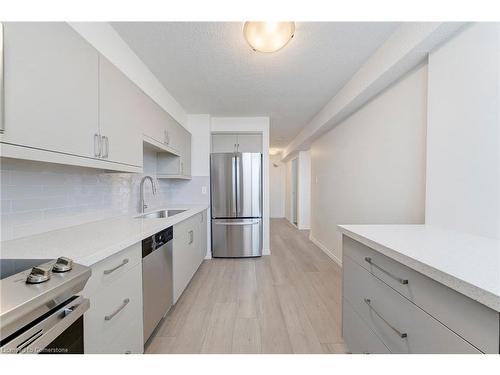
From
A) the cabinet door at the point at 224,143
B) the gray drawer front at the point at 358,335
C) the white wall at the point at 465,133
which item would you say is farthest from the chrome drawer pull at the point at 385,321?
the cabinet door at the point at 224,143

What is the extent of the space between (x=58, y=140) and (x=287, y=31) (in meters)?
1.52

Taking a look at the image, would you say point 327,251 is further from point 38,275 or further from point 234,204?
point 38,275

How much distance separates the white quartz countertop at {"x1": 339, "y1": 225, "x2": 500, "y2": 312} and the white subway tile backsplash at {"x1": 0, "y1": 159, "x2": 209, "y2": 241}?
188 centimetres

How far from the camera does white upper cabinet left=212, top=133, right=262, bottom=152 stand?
3.60 m

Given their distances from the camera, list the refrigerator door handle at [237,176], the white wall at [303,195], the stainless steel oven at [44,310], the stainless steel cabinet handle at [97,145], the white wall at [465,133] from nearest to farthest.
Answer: the stainless steel oven at [44,310], the white wall at [465,133], the stainless steel cabinet handle at [97,145], the refrigerator door handle at [237,176], the white wall at [303,195]

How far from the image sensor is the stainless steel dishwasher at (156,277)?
53.2 inches

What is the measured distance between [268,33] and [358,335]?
2018 millimetres

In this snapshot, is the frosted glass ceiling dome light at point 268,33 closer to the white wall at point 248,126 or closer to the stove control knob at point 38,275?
the stove control knob at point 38,275

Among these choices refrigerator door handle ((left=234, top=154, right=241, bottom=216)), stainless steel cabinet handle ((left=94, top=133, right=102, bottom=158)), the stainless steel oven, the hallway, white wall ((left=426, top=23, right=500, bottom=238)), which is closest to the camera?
the stainless steel oven

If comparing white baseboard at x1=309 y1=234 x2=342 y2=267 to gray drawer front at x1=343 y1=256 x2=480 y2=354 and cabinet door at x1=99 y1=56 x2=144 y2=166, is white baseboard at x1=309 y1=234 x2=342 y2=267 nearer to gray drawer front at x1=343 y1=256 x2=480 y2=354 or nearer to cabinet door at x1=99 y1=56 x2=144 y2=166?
gray drawer front at x1=343 y1=256 x2=480 y2=354

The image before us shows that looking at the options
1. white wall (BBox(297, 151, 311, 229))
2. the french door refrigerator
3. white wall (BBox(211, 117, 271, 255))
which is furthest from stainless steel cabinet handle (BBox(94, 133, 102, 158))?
white wall (BBox(297, 151, 311, 229))

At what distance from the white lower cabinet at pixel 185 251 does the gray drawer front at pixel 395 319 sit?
4.81ft

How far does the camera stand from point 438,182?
4.27 ft

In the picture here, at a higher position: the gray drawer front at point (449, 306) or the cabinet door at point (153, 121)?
the cabinet door at point (153, 121)
